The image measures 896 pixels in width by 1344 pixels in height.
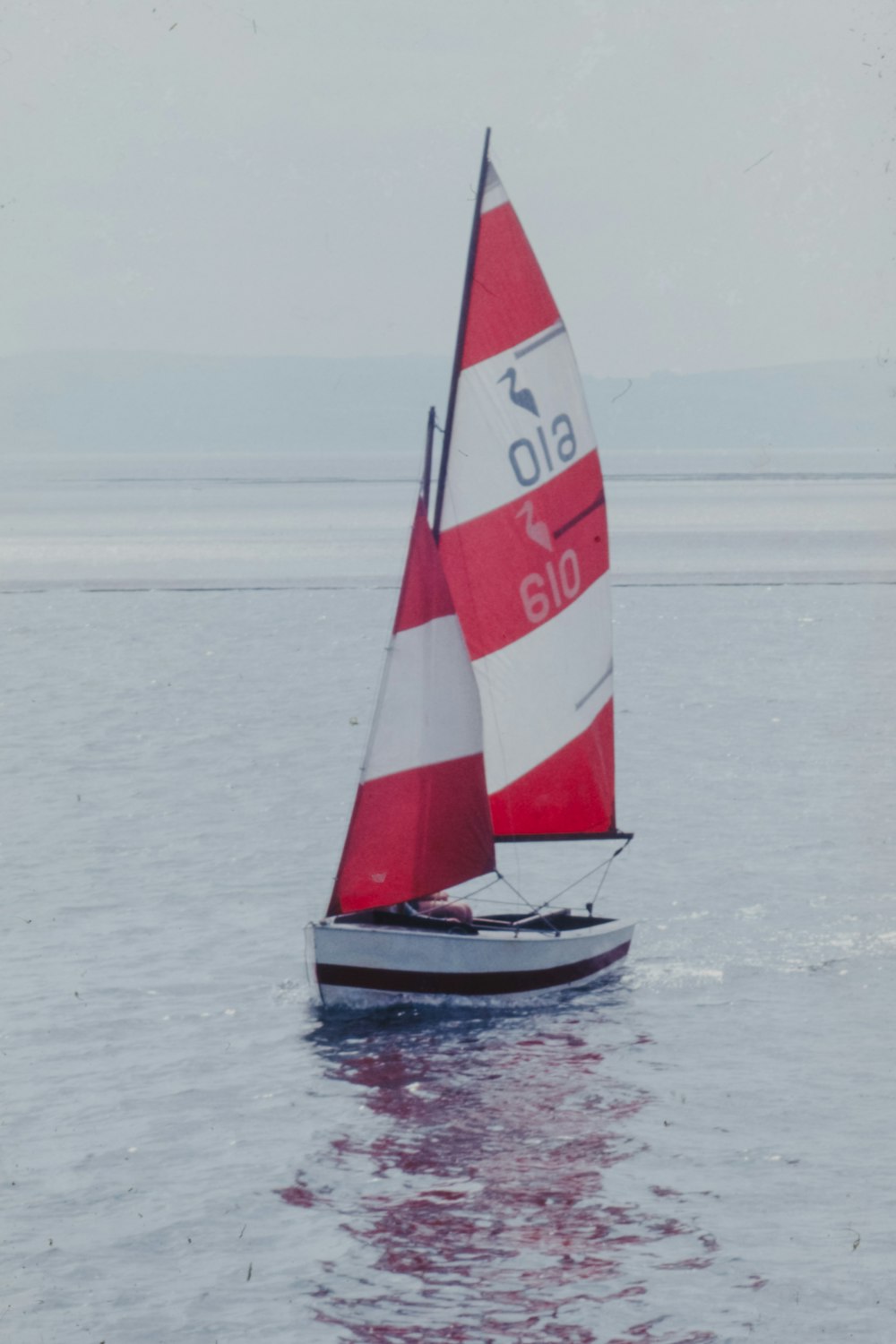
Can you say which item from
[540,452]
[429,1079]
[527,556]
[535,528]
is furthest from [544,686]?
[429,1079]

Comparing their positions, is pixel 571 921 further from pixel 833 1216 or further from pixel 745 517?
pixel 745 517

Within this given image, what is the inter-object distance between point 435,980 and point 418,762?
2.37 metres

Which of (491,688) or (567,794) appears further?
(567,794)

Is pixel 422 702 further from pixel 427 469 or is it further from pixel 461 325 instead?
pixel 461 325

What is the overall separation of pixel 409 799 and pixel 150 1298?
7.86 metres

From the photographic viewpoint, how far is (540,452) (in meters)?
23.1

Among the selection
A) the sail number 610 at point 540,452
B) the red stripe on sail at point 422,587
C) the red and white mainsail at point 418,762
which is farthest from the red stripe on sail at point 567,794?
the sail number 610 at point 540,452

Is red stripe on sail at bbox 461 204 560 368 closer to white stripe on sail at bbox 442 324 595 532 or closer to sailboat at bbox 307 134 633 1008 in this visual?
Result: sailboat at bbox 307 134 633 1008

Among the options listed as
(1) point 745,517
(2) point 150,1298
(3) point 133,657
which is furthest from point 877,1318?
(1) point 745,517

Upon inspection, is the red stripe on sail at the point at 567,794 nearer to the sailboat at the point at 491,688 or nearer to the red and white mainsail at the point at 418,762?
the sailboat at the point at 491,688

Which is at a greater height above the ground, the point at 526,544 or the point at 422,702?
the point at 526,544

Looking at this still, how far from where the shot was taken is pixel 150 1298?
14.8 m

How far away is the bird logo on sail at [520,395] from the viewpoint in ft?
74.4

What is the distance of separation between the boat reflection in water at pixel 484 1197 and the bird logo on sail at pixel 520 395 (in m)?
6.92
